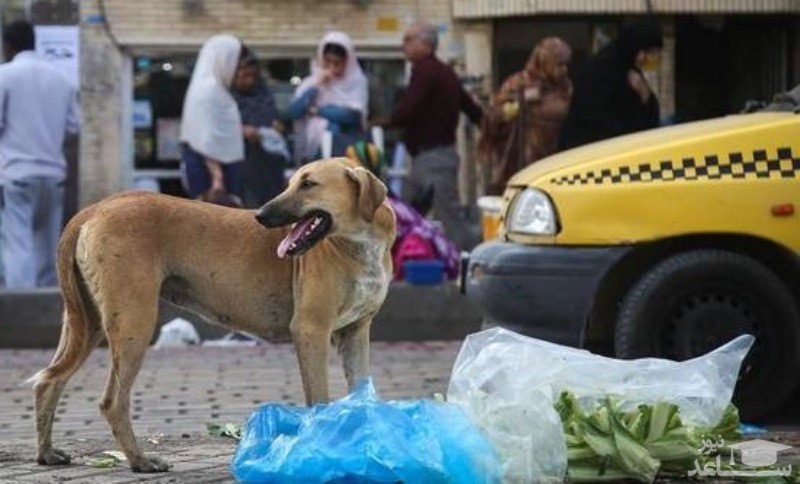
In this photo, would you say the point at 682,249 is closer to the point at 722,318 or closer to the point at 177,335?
the point at 722,318

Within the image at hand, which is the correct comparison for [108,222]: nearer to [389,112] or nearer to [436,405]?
[436,405]

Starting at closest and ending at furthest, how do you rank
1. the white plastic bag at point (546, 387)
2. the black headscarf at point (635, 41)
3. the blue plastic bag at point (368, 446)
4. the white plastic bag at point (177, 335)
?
1. the blue plastic bag at point (368, 446)
2. the white plastic bag at point (546, 387)
3. the black headscarf at point (635, 41)
4. the white plastic bag at point (177, 335)

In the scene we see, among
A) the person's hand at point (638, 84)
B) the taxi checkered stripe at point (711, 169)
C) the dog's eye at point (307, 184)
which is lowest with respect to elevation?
the person's hand at point (638, 84)

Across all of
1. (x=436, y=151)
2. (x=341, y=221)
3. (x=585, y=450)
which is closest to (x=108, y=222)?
(x=341, y=221)

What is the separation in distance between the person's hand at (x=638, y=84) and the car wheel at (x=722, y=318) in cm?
360

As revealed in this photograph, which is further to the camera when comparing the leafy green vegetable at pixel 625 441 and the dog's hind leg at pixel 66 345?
the dog's hind leg at pixel 66 345

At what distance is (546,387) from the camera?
689cm

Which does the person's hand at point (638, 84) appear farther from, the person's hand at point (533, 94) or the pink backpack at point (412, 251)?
the person's hand at point (533, 94)

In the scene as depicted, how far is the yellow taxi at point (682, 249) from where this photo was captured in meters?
8.95

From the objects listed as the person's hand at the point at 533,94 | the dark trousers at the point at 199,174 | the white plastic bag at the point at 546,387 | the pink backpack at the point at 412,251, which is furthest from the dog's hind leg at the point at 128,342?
the person's hand at the point at 533,94

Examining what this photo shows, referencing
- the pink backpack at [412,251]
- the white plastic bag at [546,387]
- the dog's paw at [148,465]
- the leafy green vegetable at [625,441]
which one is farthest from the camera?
the pink backpack at [412,251]

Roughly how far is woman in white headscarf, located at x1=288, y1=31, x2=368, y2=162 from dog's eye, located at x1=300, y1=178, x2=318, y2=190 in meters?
8.65

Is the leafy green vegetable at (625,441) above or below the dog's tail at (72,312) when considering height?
below

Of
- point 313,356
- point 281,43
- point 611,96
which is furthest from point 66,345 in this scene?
point 281,43
